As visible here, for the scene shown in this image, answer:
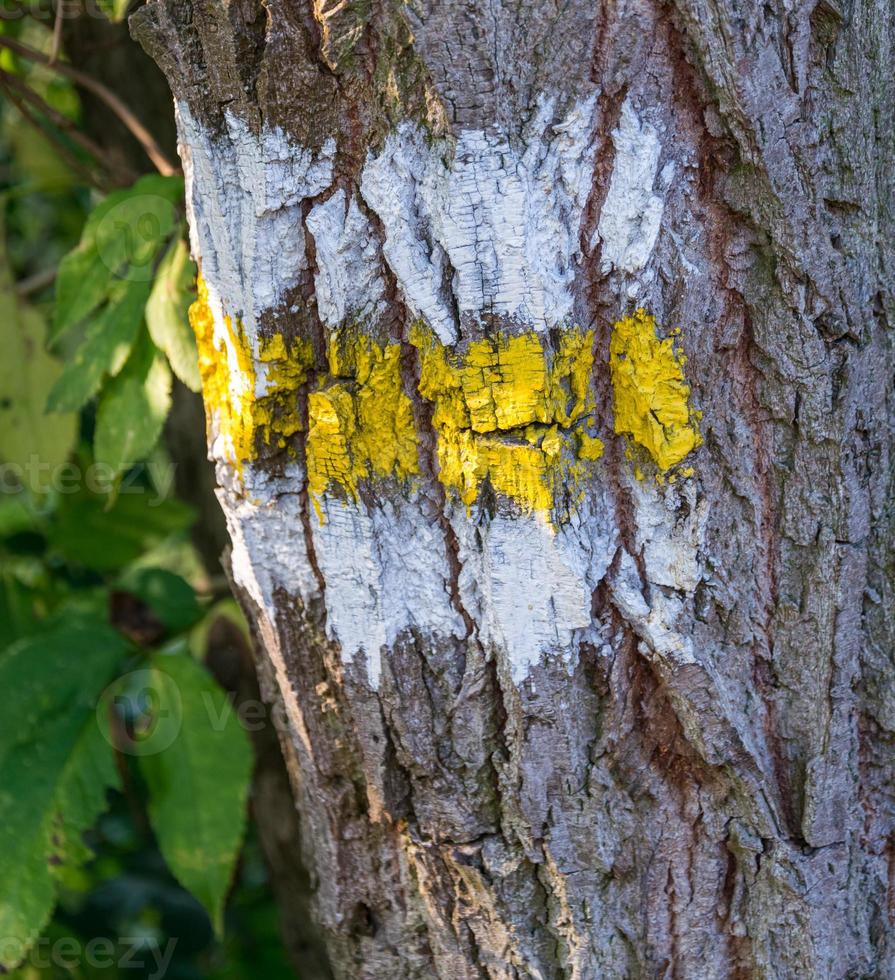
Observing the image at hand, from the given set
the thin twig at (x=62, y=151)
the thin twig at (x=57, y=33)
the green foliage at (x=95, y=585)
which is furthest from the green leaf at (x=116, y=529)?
the thin twig at (x=57, y=33)

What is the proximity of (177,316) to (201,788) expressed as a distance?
0.52 m

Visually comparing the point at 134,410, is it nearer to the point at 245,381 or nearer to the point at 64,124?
the point at 245,381

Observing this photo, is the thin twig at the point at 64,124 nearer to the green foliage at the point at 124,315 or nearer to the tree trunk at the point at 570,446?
the green foliage at the point at 124,315

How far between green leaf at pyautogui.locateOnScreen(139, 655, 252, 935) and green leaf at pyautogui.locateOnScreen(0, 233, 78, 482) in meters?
0.31

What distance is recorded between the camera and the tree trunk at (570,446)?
26.0 inches

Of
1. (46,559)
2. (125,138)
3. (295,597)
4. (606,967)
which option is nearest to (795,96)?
(295,597)

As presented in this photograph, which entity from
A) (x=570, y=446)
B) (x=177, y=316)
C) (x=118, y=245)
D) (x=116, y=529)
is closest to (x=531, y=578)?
(x=570, y=446)

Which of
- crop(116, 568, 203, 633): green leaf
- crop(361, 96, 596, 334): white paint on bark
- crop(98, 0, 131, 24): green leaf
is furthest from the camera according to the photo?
crop(116, 568, 203, 633): green leaf

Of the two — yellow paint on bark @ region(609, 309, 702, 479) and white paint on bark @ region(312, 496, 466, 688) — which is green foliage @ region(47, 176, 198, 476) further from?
yellow paint on bark @ region(609, 309, 702, 479)

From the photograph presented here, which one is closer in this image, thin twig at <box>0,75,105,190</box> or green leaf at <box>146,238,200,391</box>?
green leaf at <box>146,238,200,391</box>

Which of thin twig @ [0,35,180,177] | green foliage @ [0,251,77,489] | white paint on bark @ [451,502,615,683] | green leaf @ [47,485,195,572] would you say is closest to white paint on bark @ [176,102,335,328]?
white paint on bark @ [451,502,615,683]

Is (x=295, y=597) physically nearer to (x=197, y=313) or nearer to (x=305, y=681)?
(x=305, y=681)

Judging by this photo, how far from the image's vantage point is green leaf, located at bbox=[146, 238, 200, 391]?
95cm

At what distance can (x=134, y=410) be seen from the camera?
102 centimetres
